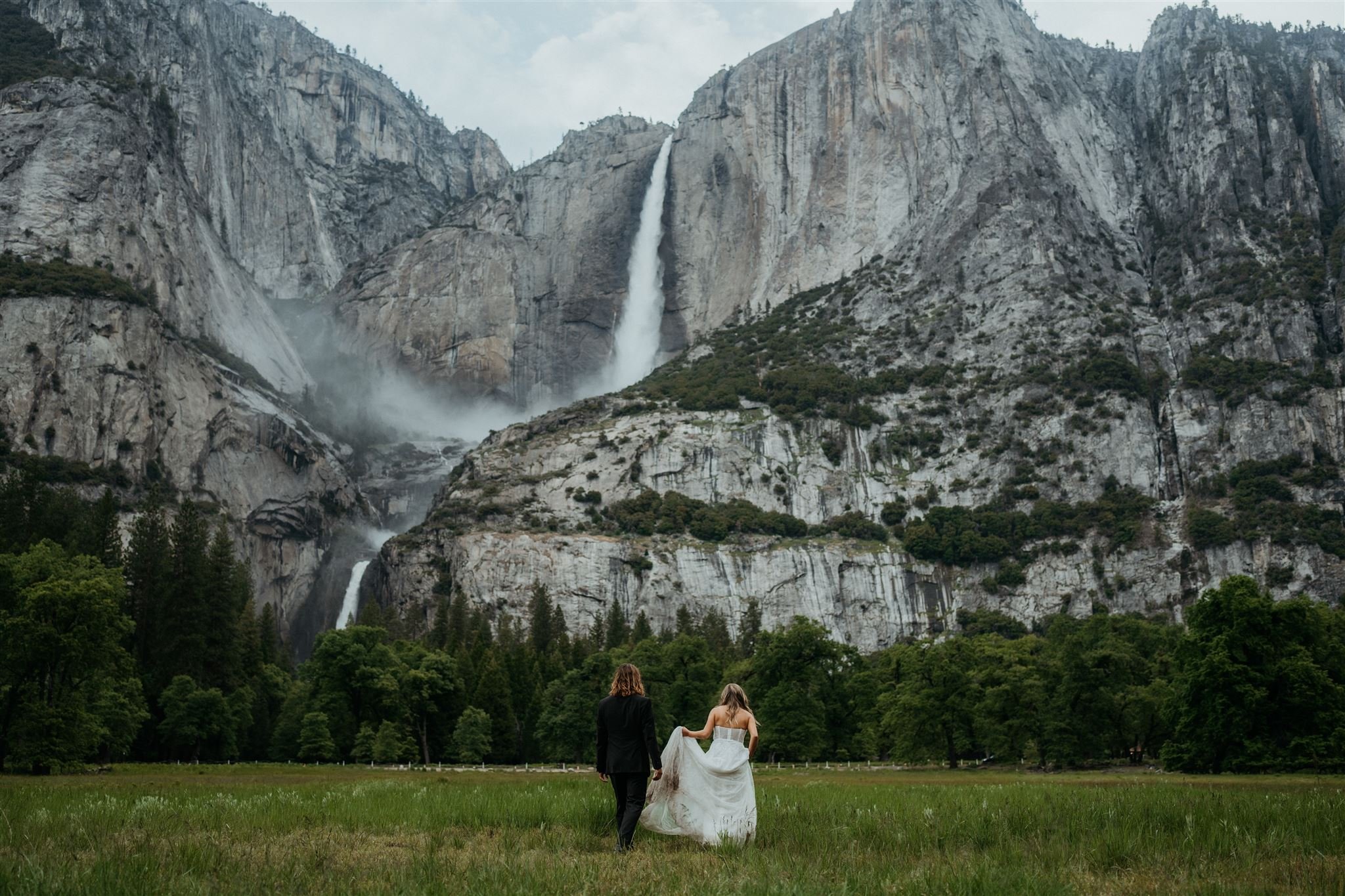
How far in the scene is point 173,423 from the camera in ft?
476

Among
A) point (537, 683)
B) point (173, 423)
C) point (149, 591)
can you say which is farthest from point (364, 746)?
point (173, 423)

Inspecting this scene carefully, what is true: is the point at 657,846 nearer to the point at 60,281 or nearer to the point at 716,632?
the point at 716,632

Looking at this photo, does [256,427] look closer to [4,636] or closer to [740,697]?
[4,636]

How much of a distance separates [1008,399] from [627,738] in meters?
151

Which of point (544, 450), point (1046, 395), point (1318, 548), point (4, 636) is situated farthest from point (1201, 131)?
point (4, 636)

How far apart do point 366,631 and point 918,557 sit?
258ft

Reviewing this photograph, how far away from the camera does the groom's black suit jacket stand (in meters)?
14.0

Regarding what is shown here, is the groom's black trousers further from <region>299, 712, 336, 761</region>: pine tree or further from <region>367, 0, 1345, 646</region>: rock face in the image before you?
<region>367, 0, 1345, 646</region>: rock face

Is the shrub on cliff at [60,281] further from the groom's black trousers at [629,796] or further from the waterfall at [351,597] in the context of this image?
the groom's black trousers at [629,796]

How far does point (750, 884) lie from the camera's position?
30.5 feet

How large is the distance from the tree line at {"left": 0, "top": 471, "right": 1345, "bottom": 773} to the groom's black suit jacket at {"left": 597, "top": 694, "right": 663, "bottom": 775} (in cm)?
3581

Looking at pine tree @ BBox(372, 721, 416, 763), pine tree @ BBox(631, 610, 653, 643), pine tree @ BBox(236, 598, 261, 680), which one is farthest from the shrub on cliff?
pine tree @ BBox(372, 721, 416, 763)

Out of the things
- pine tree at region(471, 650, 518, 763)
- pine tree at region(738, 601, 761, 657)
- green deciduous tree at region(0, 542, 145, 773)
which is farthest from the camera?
pine tree at region(738, 601, 761, 657)

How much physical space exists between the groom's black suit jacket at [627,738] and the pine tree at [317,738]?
6509 centimetres
